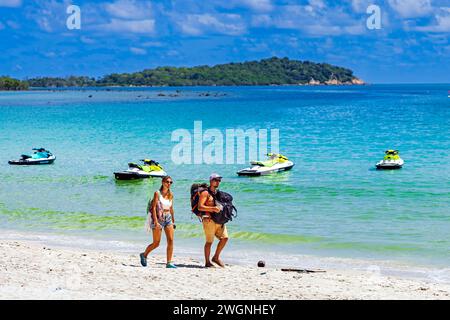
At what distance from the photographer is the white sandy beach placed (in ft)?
40.5

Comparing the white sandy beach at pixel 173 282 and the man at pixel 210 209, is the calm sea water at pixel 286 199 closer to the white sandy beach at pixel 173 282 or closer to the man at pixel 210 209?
the white sandy beach at pixel 173 282

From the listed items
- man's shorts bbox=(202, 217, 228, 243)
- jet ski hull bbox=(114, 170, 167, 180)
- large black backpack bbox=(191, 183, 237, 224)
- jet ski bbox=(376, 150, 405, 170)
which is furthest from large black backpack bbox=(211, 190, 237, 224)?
jet ski bbox=(376, 150, 405, 170)

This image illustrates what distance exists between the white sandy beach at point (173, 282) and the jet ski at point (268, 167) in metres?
17.3

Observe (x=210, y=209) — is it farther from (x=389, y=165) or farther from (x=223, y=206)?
(x=389, y=165)

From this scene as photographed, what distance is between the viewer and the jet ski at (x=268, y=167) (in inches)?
1300

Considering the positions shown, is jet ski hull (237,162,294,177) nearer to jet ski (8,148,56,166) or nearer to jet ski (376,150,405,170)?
jet ski (376,150,405,170)

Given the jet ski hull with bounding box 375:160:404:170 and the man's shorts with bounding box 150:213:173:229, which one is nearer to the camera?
the man's shorts with bounding box 150:213:173:229

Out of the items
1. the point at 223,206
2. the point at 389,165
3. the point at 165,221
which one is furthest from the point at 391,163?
the point at 165,221

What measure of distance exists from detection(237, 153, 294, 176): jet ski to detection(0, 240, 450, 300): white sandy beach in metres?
17.3

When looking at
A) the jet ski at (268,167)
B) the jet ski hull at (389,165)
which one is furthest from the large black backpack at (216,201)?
the jet ski hull at (389,165)

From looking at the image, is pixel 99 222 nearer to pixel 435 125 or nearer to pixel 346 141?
pixel 346 141

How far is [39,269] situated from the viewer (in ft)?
46.4
